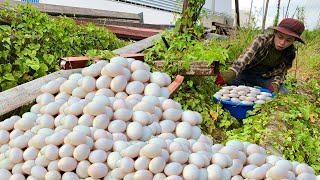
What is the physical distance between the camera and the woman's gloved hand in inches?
176

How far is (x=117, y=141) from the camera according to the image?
1821 millimetres

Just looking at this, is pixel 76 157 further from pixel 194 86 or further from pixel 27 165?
pixel 194 86

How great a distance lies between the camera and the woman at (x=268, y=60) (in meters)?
4.52

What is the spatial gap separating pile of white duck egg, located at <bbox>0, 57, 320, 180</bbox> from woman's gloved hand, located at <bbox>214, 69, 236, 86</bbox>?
7.31ft

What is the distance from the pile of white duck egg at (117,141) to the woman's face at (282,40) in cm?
279

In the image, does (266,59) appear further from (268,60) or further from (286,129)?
(286,129)

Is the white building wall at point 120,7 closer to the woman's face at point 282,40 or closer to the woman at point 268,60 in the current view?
the woman at point 268,60

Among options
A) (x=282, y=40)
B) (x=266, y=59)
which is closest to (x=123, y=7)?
(x=266, y=59)

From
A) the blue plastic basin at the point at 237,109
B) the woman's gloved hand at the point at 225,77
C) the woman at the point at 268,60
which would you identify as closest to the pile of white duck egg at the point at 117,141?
the blue plastic basin at the point at 237,109

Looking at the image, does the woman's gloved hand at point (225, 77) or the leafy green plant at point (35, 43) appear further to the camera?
the woman's gloved hand at point (225, 77)

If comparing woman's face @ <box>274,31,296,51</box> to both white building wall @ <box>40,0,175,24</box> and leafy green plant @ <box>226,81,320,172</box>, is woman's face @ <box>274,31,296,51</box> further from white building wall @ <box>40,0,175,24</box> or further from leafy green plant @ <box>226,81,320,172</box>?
white building wall @ <box>40,0,175,24</box>

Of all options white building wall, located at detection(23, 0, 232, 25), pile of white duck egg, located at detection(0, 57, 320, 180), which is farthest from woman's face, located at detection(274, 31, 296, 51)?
white building wall, located at detection(23, 0, 232, 25)

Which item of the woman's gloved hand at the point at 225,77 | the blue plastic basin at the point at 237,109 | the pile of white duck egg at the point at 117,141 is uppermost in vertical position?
the pile of white duck egg at the point at 117,141

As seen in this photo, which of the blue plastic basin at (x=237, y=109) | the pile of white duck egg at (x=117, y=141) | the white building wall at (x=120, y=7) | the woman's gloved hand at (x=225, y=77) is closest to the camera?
the pile of white duck egg at (x=117, y=141)
